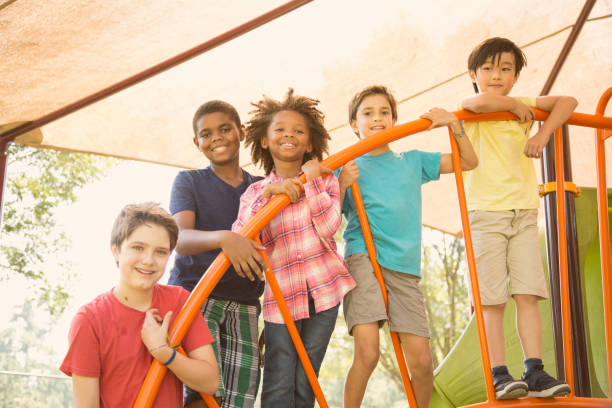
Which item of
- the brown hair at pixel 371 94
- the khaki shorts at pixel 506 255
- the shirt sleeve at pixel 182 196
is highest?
the brown hair at pixel 371 94

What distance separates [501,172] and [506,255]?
0.79 feet

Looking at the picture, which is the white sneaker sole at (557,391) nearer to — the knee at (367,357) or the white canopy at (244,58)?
the knee at (367,357)

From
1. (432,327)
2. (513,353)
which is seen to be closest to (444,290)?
(432,327)

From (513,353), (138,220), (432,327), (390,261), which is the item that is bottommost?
(432,327)

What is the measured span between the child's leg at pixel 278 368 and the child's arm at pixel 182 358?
0.71 ft

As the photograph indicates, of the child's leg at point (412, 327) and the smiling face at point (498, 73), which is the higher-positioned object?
the smiling face at point (498, 73)

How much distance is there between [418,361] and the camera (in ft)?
5.51

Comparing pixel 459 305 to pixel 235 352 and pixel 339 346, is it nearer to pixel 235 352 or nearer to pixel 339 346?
pixel 339 346

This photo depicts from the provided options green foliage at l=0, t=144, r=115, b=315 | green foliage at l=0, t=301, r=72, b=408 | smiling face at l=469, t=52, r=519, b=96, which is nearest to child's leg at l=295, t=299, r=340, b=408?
smiling face at l=469, t=52, r=519, b=96

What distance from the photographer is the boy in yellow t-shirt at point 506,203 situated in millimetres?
1682

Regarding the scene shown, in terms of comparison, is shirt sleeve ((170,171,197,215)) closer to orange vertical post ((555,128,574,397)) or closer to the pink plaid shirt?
the pink plaid shirt

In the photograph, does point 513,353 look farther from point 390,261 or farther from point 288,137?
point 288,137

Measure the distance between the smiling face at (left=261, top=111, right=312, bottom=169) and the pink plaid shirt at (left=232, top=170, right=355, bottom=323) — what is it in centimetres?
17

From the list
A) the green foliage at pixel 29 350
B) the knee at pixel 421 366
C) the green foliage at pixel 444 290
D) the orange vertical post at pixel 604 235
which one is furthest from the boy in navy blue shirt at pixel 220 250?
the green foliage at pixel 444 290
